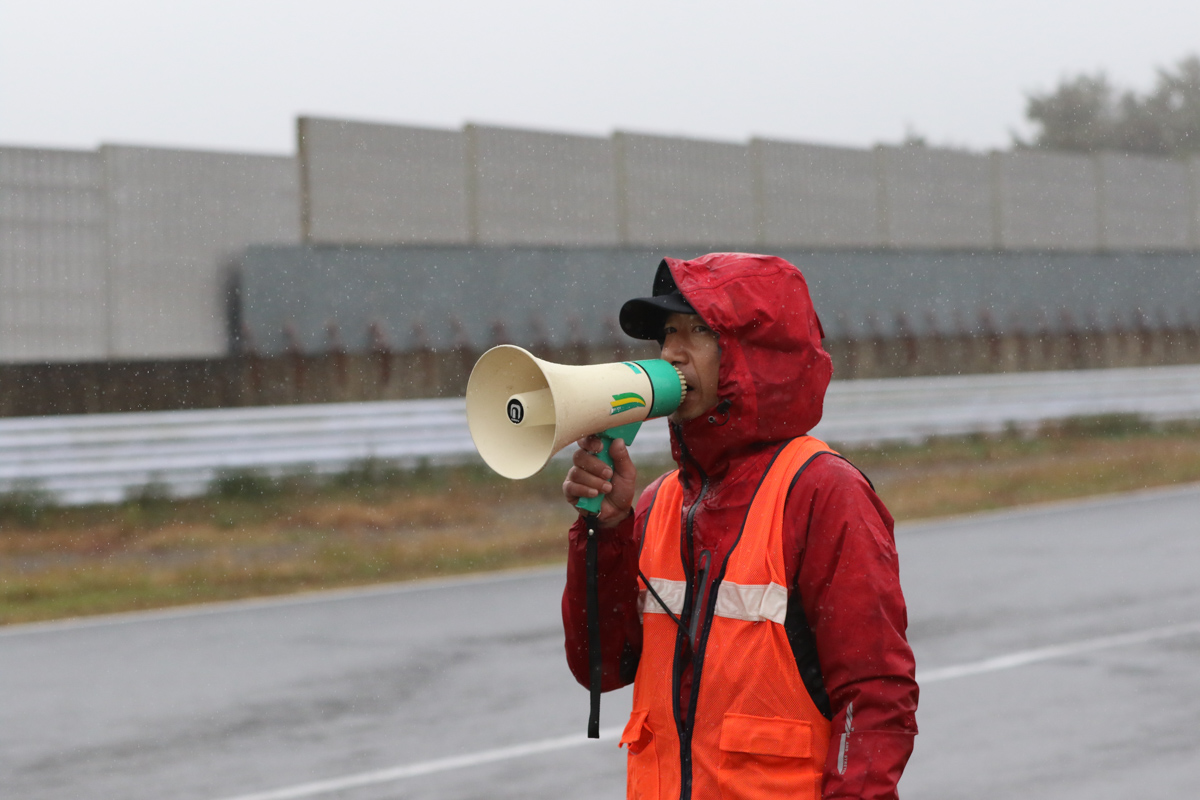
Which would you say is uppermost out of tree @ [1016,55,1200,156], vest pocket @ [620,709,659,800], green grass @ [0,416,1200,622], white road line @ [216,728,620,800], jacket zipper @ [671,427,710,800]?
tree @ [1016,55,1200,156]

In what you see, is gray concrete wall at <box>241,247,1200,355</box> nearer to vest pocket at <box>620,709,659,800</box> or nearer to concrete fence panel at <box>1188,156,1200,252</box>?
concrete fence panel at <box>1188,156,1200,252</box>

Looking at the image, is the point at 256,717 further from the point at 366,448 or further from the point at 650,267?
the point at 650,267

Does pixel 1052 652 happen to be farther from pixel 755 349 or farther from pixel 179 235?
pixel 179 235

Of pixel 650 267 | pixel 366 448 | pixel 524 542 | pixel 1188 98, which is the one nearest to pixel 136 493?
pixel 366 448

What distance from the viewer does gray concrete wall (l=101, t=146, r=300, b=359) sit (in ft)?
57.5

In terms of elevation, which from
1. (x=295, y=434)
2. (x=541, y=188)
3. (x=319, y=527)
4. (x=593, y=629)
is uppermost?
(x=541, y=188)

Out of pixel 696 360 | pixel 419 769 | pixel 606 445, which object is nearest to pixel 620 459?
pixel 606 445

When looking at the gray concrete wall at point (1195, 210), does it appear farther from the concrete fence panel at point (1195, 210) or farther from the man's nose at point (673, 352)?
the man's nose at point (673, 352)

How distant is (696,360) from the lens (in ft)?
8.71

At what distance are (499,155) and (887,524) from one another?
59.3 feet

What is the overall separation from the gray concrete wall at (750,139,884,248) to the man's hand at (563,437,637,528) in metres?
20.1

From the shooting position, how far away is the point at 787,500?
2564 millimetres

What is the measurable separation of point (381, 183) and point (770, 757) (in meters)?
17.6

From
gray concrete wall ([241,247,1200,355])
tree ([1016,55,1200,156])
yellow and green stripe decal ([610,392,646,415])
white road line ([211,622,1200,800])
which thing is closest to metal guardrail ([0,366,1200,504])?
gray concrete wall ([241,247,1200,355])
